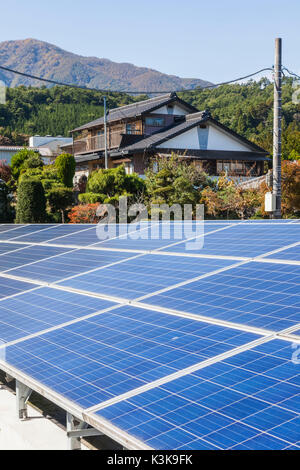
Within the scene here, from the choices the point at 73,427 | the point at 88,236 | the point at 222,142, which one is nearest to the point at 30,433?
the point at 73,427

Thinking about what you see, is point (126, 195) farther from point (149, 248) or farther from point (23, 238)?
point (149, 248)

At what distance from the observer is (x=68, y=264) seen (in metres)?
12.2

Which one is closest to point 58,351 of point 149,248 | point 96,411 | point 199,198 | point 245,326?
point 96,411

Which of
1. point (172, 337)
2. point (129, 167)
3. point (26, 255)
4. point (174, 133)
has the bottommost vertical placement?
point (172, 337)

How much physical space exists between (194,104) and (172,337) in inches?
3551

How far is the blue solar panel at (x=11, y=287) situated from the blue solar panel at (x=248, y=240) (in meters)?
3.10

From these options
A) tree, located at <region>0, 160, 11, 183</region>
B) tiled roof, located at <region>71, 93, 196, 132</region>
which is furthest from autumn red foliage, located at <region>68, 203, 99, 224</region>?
tree, located at <region>0, 160, 11, 183</region>

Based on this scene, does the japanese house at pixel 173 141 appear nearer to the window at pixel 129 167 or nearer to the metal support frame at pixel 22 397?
the window at pixel 129 167

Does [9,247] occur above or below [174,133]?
below

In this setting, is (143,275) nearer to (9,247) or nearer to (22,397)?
(22,397)

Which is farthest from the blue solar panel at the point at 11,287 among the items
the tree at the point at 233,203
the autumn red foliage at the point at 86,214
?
the tree at the point at 233,203

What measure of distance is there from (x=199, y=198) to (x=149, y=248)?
23.0m

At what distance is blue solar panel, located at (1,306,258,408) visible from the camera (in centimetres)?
586

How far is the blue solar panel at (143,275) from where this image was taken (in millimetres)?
9125
